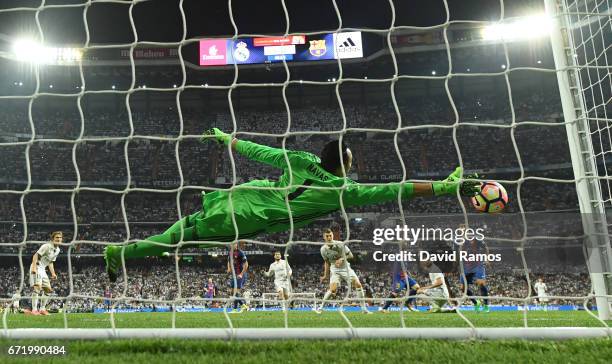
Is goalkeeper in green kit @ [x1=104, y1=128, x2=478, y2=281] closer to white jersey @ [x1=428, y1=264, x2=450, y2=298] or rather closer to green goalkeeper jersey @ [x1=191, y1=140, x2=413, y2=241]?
green goalkeeper jersey @ [x1=191, y1=140, x2=413, y2=241]

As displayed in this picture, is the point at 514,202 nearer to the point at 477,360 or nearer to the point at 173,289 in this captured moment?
the point at 173,289

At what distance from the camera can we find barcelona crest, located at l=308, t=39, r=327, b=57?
2539 centimetres

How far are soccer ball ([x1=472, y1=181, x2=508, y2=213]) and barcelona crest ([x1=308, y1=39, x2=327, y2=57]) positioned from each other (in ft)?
73.1

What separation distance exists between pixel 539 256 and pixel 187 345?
20.8m

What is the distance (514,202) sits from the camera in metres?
21.3

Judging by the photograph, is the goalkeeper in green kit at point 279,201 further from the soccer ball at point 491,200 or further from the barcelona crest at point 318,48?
the barcelona crest at point 318,48

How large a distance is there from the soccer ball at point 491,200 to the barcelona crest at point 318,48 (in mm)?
22287

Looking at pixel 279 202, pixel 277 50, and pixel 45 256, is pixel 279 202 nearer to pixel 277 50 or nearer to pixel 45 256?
pixel 45 256

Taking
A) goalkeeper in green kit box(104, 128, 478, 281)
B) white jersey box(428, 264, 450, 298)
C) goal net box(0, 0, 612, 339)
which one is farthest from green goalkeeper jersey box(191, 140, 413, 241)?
goal net box(0, 0, 612, 339)

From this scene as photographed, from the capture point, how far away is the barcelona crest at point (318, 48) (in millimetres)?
25391

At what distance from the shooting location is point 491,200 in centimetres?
409

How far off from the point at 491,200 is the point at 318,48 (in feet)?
74.5

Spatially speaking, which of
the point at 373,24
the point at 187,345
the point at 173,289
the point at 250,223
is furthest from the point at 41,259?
the point at 373,24

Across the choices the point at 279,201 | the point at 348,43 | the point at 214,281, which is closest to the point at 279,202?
the point at 279,201
